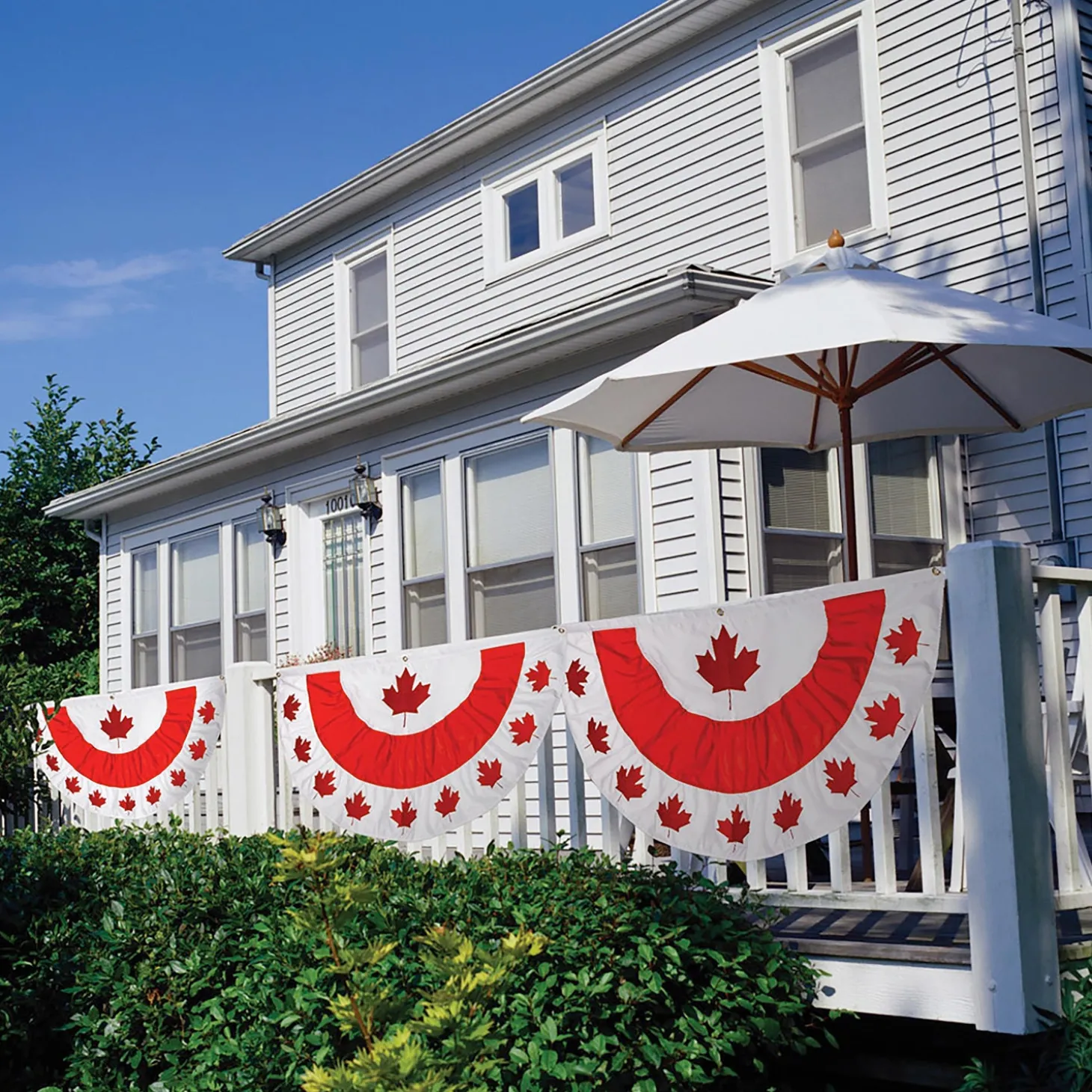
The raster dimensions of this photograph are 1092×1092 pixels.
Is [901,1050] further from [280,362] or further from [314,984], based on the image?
[280,362]

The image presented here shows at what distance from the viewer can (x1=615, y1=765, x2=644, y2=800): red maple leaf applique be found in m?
4.62

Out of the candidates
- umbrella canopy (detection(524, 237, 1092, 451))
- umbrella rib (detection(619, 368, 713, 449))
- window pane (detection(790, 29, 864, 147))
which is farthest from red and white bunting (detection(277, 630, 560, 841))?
window pane (detection(790, 29, 864, 147))

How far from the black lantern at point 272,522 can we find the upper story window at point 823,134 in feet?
16.4

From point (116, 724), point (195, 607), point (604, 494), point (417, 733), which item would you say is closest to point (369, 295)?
point (195, 607)

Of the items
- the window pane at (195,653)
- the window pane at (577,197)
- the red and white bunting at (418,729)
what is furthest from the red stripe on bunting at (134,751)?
the window pane at (577,197)

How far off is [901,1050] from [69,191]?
24709 mm

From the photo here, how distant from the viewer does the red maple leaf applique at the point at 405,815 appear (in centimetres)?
557

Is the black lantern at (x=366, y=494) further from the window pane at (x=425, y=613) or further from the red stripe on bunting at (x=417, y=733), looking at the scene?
the red stripe on bunting at (x=417, y=733)

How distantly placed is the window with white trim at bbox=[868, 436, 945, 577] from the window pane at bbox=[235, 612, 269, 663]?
6123 millimetres

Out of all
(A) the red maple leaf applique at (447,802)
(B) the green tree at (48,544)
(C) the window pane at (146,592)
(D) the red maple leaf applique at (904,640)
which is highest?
(B) the green tree at (48,544)

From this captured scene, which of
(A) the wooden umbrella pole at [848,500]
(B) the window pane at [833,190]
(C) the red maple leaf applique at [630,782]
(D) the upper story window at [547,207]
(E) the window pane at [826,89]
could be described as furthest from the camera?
(D) the upper story window at [547,207]

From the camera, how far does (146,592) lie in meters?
14.5

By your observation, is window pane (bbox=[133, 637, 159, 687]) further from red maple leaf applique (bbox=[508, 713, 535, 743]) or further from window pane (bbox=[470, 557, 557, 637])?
red maple leaf applique (bbox=[508, 713, 535, 743])

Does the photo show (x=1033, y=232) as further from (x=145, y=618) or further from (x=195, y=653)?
(x=145, y=618)
